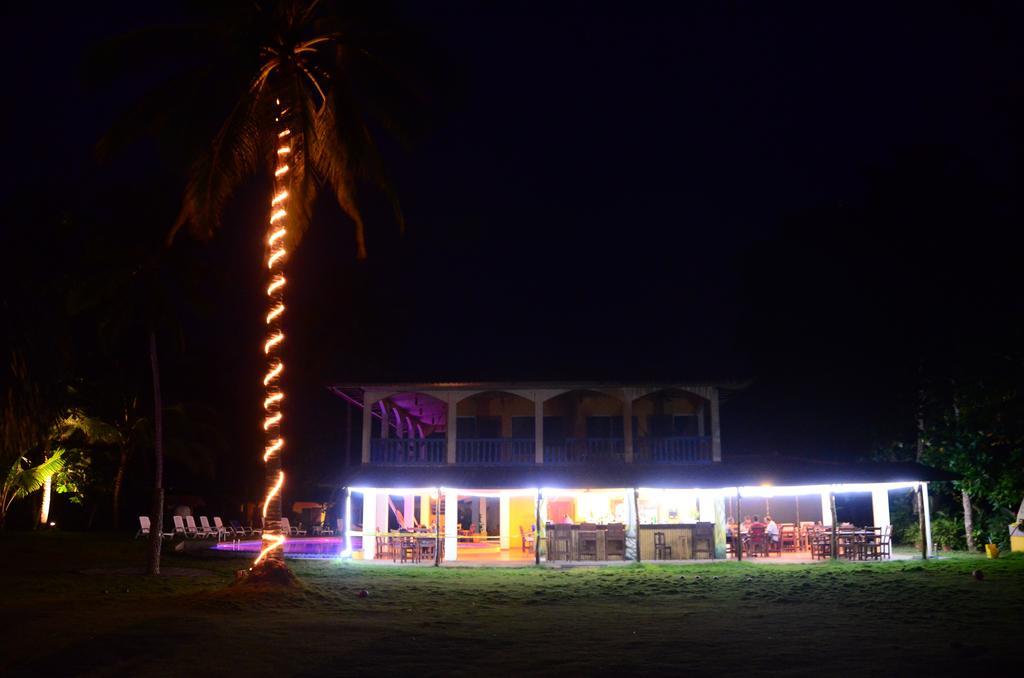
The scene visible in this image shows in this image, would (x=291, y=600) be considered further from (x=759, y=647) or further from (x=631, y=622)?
(x=759, y=647)

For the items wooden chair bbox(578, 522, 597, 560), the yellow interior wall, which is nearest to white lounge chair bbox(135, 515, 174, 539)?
the yellow interior wall

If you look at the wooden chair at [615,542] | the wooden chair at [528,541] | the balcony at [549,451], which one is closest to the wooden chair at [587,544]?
the wooden chair at [615,542]

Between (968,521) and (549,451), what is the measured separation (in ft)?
39.8

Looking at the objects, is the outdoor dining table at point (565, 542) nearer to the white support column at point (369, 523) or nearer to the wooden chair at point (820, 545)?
the white support column at point (369, 523)

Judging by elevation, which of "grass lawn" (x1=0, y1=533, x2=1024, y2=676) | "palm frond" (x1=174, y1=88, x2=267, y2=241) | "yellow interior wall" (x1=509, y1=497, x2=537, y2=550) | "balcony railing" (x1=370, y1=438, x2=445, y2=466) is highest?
"palm frond" (x1=174, y1=88, x2=267, y2=241)

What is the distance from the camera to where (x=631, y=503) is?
78.4 feet

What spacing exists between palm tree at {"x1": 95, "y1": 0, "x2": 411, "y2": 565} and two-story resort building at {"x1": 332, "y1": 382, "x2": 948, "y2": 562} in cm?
837

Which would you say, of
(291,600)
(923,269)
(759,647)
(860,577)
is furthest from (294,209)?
(923,269)

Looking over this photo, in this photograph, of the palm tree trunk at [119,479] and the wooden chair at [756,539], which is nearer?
the wooden chair at [756,539]

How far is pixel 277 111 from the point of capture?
14.8 m

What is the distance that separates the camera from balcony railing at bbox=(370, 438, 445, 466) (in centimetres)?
2419

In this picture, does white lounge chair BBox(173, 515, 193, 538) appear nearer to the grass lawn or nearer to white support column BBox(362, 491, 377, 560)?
white support column BBox(362, 491, 377, 560)

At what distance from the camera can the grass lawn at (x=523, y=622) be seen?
8.99 metres

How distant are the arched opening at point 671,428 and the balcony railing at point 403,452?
535 cm
